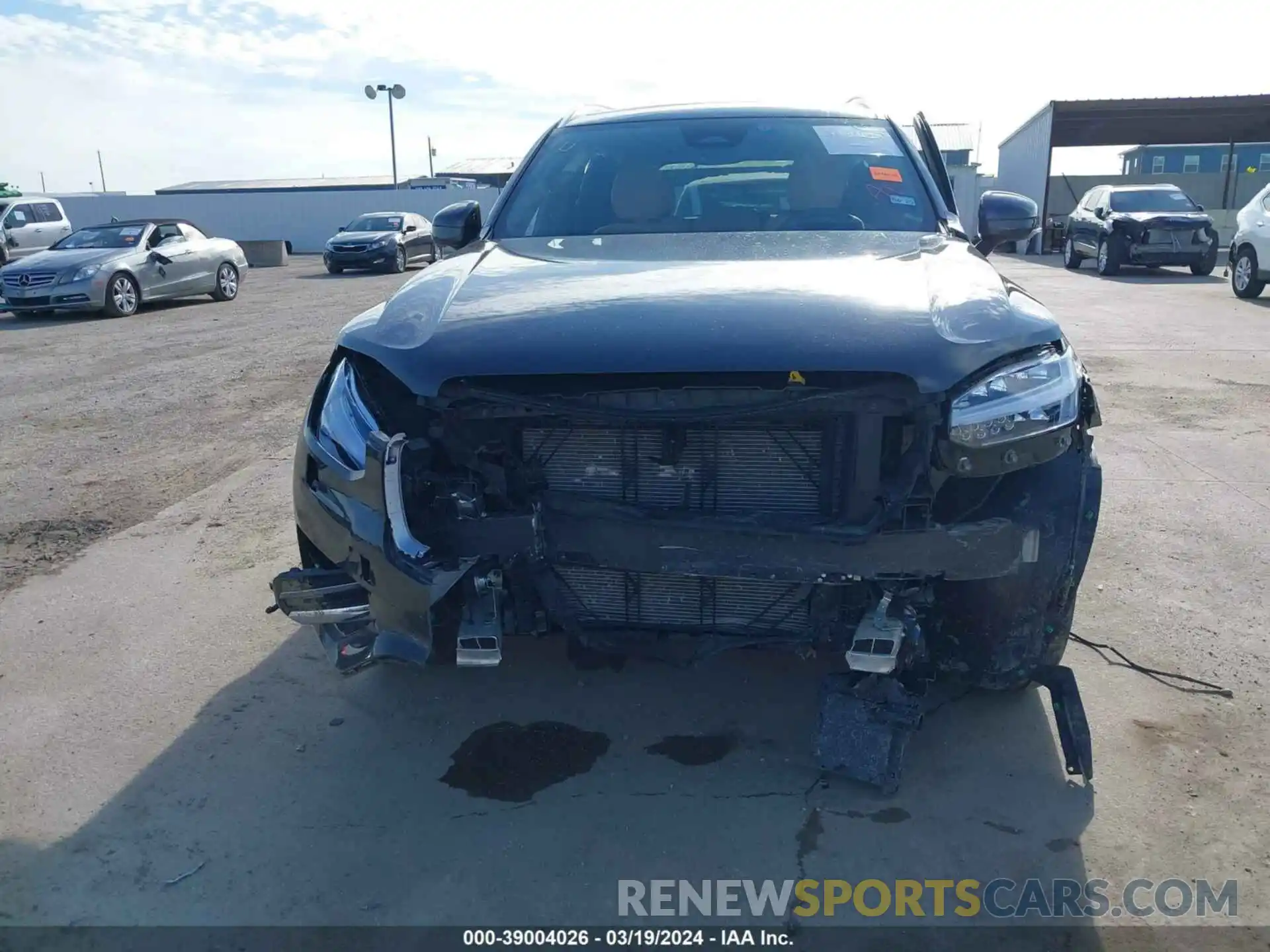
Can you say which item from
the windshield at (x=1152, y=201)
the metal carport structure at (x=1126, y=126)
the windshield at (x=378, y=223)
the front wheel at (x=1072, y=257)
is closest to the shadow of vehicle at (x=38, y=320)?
the windshield at (x=378, y=223)

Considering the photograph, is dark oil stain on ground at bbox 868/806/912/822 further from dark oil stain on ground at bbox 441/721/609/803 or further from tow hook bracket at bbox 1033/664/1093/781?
dark oil stain on ground at bbox 441/721/609/803

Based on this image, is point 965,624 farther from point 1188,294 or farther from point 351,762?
point 1188,294

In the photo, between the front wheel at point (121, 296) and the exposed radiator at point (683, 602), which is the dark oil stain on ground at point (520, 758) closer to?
the exposed radiator at point (683, 602)

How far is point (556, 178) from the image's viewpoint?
3996 mm

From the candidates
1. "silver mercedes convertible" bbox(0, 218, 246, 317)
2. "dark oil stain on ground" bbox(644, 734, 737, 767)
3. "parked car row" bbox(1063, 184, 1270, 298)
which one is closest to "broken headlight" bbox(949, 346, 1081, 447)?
"dark oil stain on ground" bbox(644, 734, 737, 767)

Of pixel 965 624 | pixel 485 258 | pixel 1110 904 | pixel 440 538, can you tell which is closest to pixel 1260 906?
pixel 1110 904

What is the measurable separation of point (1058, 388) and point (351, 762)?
211cm

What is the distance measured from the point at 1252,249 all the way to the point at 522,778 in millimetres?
14476

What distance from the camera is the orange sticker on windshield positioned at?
3707 millimetres

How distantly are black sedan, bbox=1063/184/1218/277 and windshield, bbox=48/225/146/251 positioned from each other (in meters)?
16.4

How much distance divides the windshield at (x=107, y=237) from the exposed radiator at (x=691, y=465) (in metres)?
14.3

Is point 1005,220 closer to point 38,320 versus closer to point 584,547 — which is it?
point 584,547

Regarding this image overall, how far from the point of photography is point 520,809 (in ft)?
8.46
